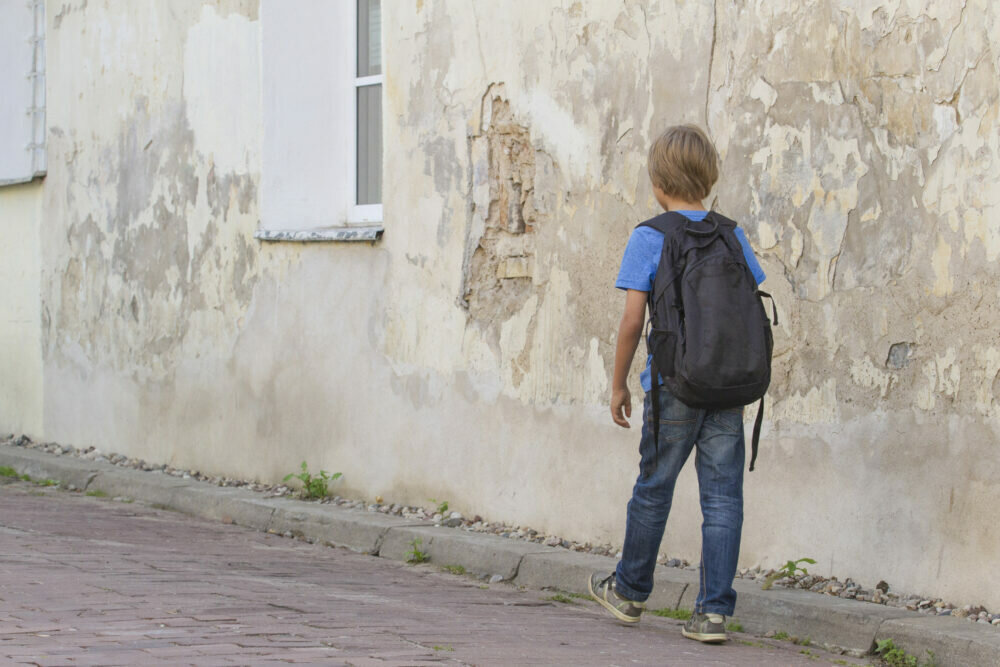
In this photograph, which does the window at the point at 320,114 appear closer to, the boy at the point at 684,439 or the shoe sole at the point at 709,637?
the boy at the point at 684,439

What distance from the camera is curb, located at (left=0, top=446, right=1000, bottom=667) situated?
4434 mm

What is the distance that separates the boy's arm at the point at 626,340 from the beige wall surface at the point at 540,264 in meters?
1.00

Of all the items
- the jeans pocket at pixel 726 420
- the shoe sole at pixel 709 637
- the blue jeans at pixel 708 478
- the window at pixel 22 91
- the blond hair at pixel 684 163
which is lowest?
the shoe sole at pixel 709 637

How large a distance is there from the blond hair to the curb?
4.78 feet

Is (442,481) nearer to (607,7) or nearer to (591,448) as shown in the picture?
(591,448)

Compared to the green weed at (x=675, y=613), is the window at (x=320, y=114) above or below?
above

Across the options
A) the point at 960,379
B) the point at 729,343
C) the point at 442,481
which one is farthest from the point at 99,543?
the point at 960,379

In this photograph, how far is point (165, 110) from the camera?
889 cm

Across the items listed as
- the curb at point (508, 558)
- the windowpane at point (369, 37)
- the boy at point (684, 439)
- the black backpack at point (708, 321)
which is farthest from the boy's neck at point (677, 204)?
the windowpane at point (369, 37)

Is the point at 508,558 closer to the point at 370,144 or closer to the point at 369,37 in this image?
the point at 370,144

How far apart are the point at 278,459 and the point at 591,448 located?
2480 mm

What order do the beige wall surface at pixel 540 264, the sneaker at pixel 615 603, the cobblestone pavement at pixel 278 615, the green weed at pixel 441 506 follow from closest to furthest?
the cobblestone pavement at pixel 278 615 < the sneaker at pixel 615 603 < the beige wall surface at pixel 540 264 < the green weed at pixel 441 506

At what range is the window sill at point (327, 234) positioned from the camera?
7.26 meters

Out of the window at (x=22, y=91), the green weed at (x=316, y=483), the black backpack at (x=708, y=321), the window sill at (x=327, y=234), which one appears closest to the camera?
the black backpack at (x=708, y=321)
